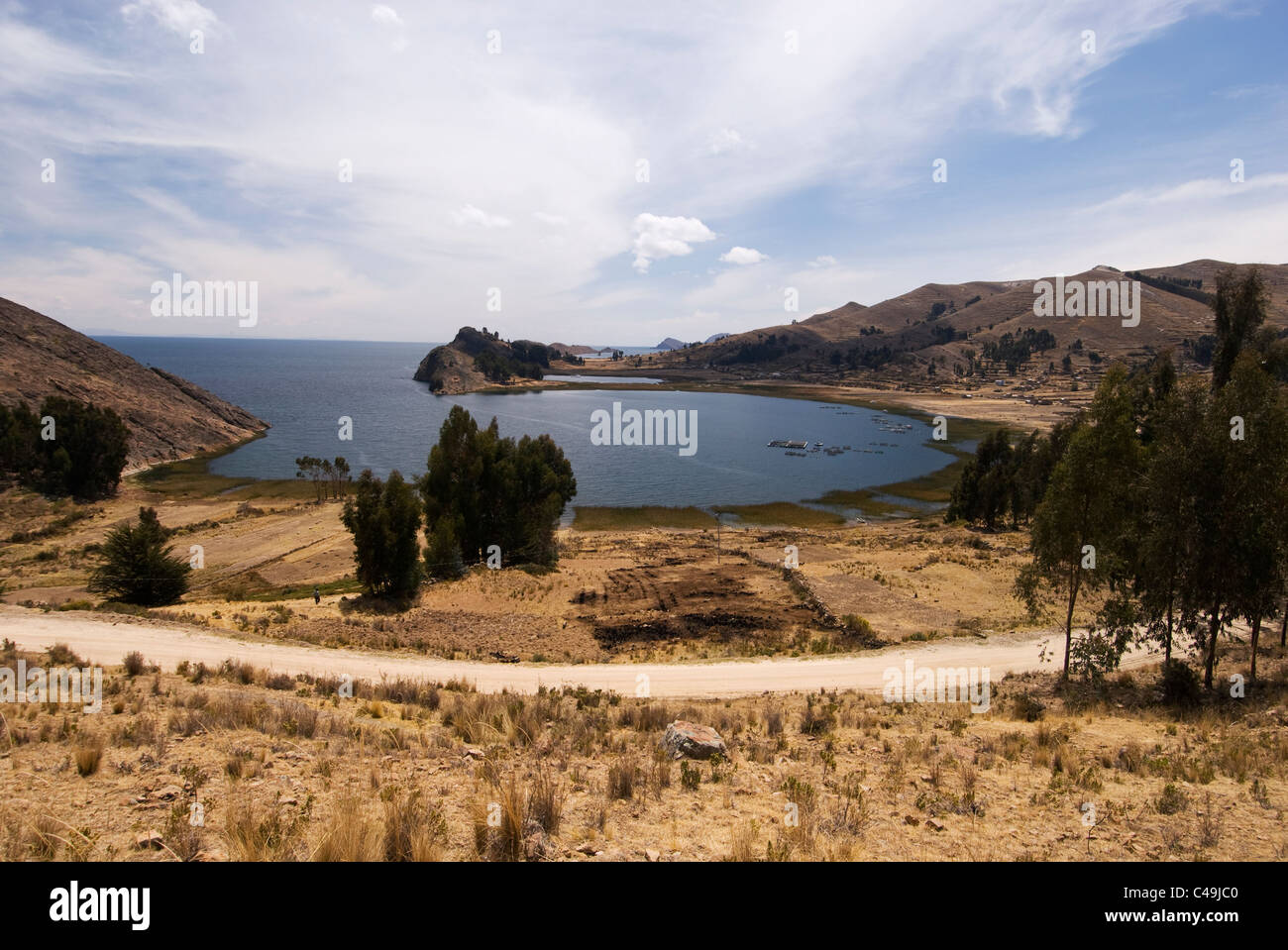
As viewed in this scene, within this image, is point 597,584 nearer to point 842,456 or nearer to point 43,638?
point 43,638

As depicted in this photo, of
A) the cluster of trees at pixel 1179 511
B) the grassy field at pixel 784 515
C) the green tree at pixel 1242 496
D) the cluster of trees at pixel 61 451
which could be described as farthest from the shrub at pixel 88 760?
the cluster of trees at pixel 61 451

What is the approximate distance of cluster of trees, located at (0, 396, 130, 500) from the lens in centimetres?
7344

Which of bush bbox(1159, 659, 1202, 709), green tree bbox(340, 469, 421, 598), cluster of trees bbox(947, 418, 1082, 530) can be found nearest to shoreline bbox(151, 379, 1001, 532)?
cluster of trees bbox(947, 418, 1082, 530)

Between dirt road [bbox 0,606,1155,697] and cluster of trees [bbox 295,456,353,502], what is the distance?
55.7m

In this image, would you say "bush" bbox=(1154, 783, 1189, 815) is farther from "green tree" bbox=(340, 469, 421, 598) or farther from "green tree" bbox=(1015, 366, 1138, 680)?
"green tree" bbox=(340, 469, 421, 598)

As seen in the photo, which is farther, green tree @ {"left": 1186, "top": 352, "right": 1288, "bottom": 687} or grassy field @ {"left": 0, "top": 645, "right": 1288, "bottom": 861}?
green tree @ {"left": 1186, "top": 352, "right": 1288, "bottom": 687}

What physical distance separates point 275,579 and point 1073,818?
169ft

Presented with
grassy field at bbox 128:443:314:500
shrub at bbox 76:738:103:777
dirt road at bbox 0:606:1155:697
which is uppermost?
grassy field at bbox 128:443:314:500

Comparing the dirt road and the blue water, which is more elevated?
the blue water

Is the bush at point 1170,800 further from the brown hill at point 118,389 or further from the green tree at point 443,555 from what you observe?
the brown hill at point 118,389

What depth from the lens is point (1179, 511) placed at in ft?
58.2

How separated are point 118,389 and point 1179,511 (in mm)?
149012

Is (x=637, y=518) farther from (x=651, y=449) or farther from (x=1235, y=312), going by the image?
(x=1235, y=312)
